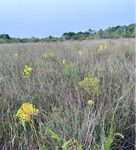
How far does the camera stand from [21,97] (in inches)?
45.9

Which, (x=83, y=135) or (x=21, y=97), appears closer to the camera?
(x=83, y=135)

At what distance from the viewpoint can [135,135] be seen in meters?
0.84

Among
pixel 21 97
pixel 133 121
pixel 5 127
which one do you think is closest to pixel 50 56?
pixel 21 97

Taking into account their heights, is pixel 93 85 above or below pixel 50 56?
below

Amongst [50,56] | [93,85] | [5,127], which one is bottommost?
[5,127]

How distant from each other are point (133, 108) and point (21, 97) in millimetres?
1040

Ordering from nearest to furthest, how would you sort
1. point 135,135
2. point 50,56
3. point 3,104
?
point 135,135 < point 3,104 < point 50,56

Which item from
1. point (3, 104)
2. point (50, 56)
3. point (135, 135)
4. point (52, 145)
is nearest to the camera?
point (52, 145)

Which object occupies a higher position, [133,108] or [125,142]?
[133,108]

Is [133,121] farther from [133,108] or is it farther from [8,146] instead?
[8,146]

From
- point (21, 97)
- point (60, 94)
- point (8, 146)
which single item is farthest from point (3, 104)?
point (60, 94)

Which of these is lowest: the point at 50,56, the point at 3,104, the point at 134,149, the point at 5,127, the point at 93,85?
the point at 134,149

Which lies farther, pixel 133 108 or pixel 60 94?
pixel 60 94

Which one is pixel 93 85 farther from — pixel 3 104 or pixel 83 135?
pixel 3 104
